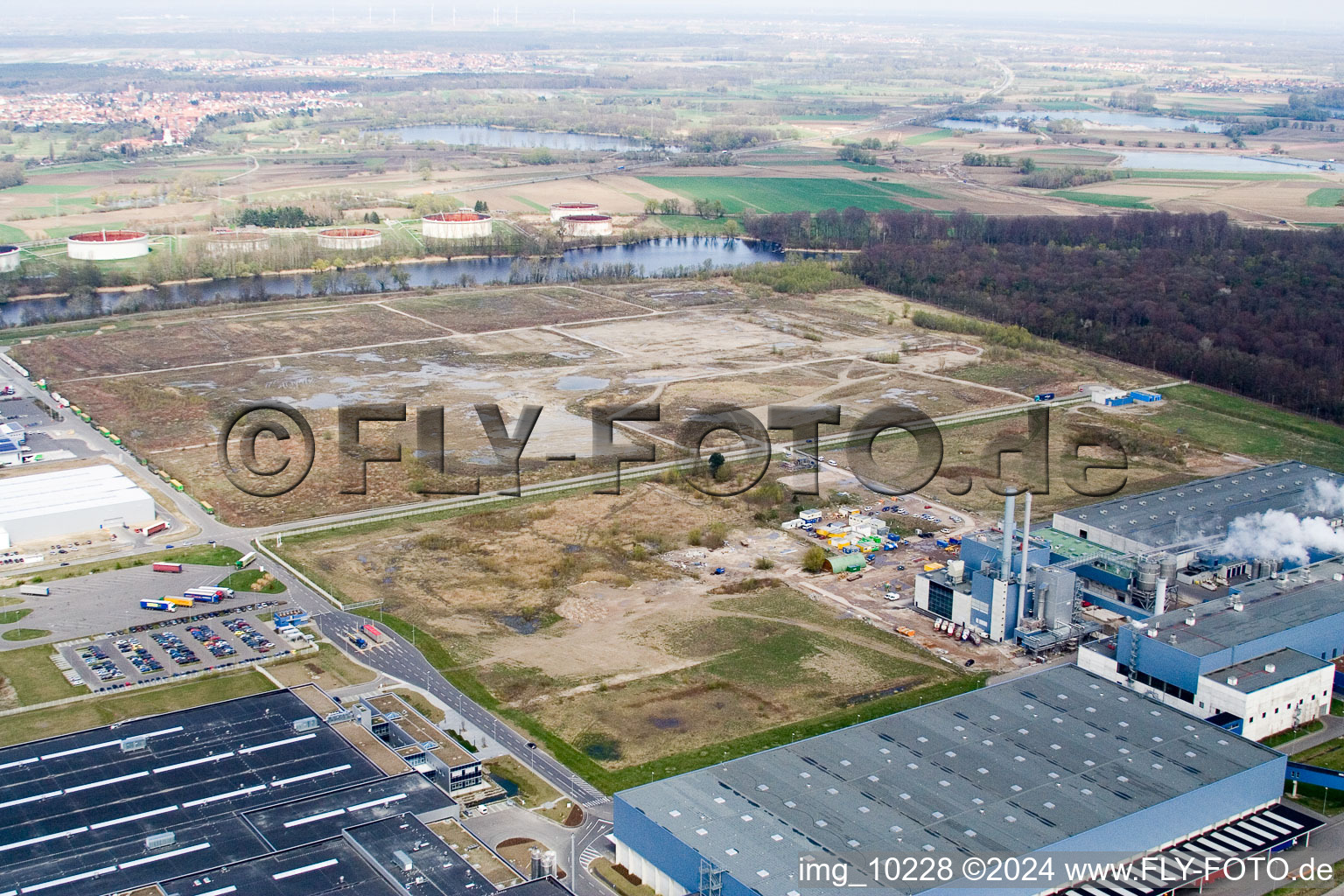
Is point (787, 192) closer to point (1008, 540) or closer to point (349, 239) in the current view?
point (349, 239)

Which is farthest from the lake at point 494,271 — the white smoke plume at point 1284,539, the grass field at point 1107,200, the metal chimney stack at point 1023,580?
the white smoke plume at point 1284,539

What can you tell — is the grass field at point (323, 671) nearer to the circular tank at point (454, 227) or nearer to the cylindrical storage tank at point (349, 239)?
the cylindrical storage tank at point (349, 239)

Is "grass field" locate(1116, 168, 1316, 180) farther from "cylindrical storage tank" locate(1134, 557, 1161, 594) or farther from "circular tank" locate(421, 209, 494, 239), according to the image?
"cylindrical storage tank" locate(1134, 557, 1161, 594)

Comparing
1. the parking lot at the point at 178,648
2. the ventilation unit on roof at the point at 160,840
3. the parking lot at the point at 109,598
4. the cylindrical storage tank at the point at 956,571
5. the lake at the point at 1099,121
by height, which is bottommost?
the parking lot at the point at 178,648

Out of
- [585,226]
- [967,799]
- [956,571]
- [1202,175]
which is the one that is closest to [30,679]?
[967,799]

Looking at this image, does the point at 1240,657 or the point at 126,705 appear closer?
the point at 126,705

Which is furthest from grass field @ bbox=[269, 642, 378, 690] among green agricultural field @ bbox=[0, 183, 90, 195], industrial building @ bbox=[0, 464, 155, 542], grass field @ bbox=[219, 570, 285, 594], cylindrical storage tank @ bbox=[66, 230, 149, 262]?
green agricultural field @ bbox=[0, 183, 90, 195]
